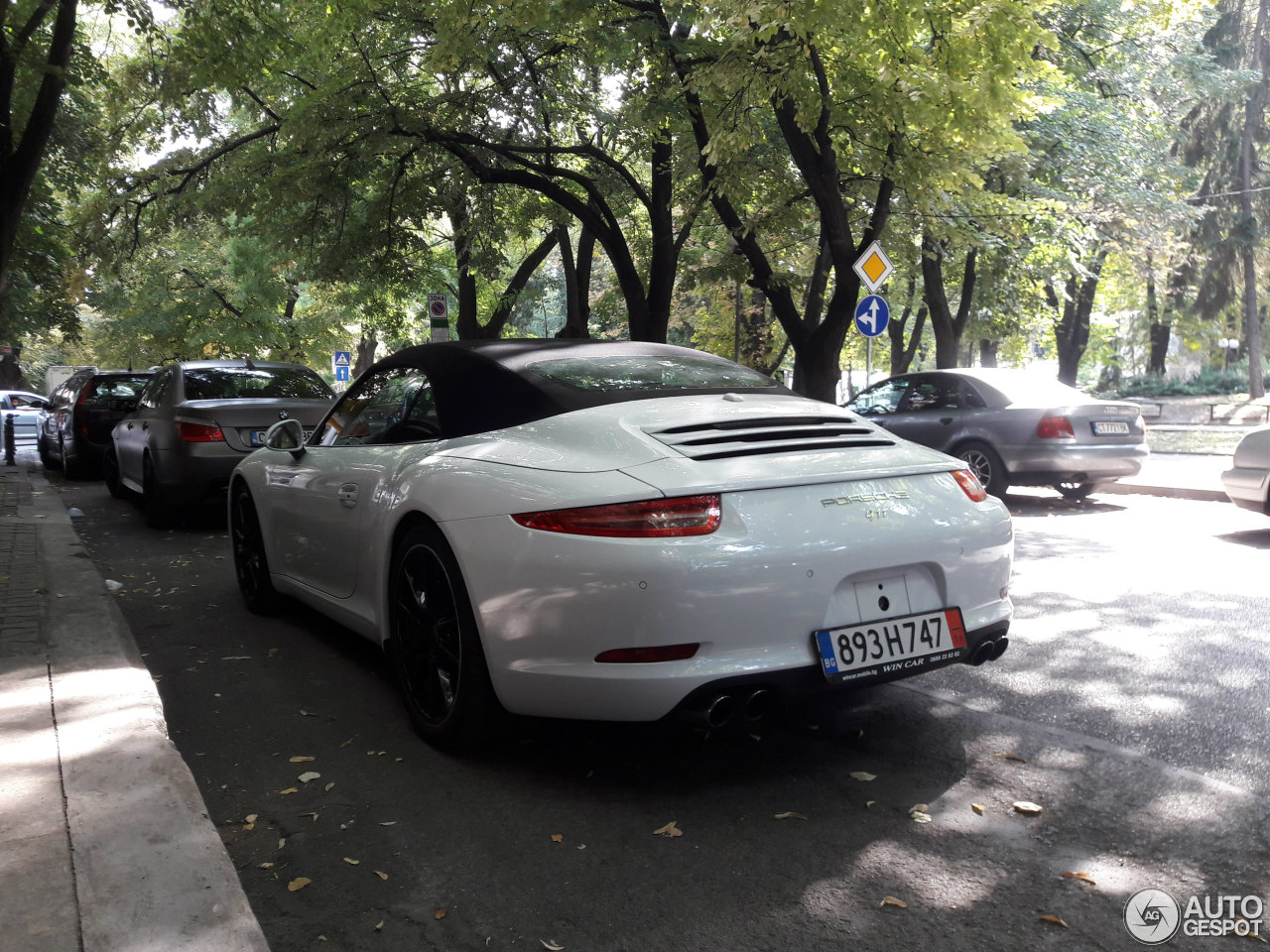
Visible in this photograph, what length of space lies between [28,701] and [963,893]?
3489mm

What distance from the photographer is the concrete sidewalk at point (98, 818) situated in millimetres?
2436

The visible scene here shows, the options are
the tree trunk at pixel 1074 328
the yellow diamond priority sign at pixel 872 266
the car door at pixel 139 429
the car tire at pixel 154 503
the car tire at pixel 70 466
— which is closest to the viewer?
the car tire at pixel 154 503

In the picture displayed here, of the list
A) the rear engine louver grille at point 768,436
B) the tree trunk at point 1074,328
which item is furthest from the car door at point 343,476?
the tree trunk at point 1074,328

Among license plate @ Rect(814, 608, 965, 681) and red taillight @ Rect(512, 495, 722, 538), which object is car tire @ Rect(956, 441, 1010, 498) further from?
red taillight @ Rect(512, 495, 722, 538)

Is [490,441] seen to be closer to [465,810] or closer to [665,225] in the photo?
[465,810]

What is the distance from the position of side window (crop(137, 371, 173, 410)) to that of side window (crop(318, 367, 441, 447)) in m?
6.05

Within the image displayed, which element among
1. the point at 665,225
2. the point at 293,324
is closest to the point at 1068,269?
the point at 665,225

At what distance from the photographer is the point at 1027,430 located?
11023 mm

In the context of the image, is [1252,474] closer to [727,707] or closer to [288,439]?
[727,707]

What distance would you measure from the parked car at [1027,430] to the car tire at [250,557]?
7.16 metres

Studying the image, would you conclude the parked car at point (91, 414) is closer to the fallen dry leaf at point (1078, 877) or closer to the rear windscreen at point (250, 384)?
the rear windscreen at point (250, 384)

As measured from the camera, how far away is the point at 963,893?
2.75m

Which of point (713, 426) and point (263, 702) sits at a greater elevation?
point (713, 426)

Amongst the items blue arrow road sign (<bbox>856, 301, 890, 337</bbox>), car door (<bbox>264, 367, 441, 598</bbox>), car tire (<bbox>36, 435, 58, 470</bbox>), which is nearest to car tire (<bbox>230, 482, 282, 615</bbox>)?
car door (<bbox>264, 367, 441, 598</bbox>)
